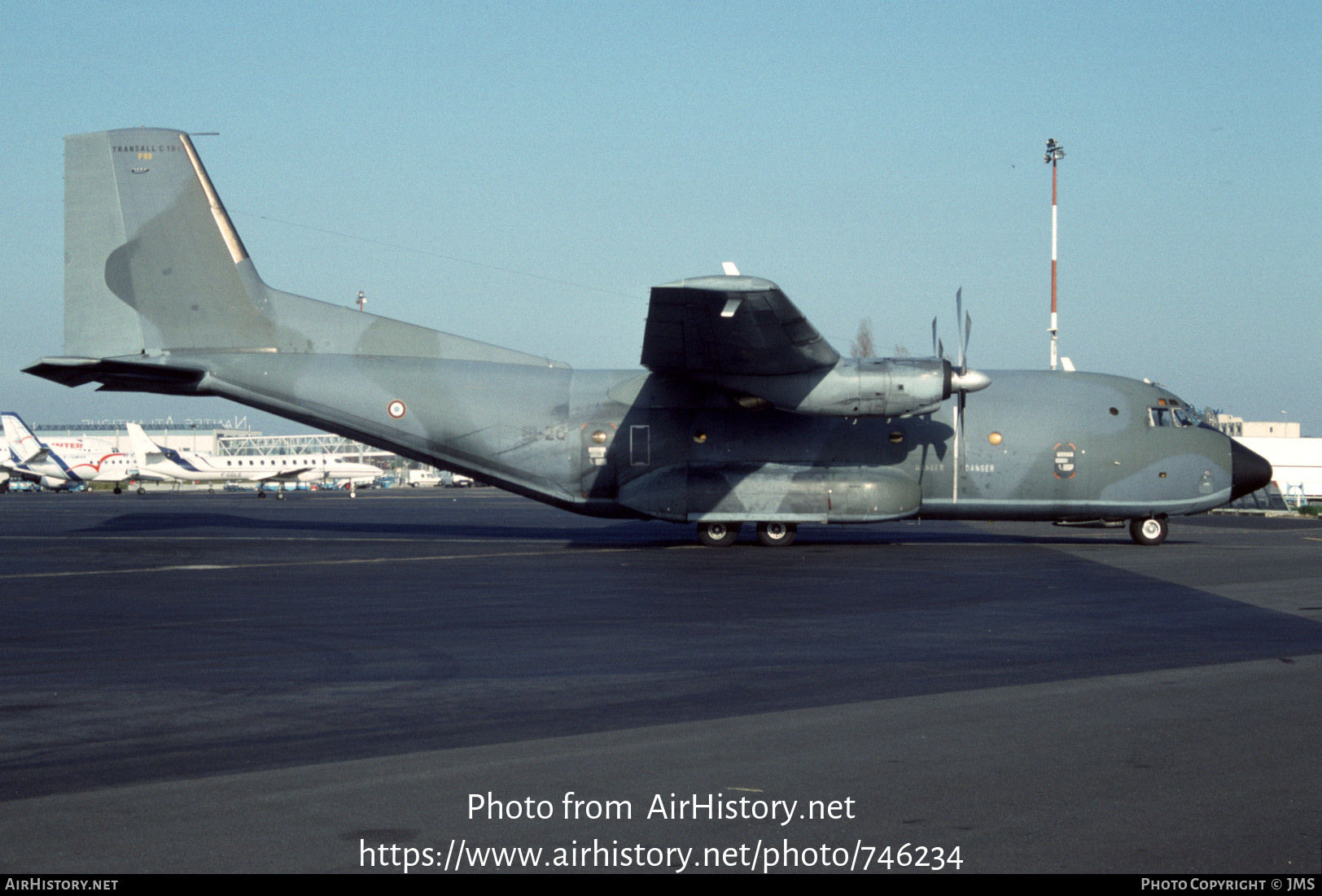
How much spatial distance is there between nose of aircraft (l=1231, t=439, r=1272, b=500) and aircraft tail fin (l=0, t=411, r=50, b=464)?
80.7m

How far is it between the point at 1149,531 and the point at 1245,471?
8.20 ft

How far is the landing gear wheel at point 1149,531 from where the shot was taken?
1006 inches

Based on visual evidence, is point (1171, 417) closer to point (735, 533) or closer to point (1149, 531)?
point (1149, 531)

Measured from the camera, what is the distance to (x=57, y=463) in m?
81.8

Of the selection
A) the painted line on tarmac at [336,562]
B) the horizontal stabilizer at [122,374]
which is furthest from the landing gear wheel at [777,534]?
the horizontal stabilizer at [122,374]

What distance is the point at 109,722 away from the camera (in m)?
7.59

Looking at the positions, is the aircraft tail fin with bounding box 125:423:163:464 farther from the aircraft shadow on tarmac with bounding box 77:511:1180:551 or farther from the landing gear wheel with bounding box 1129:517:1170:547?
the landing gear wheel with bounding box 1129:517:1170:547

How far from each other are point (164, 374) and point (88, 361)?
5.11 feet

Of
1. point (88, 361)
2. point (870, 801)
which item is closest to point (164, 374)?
point (88, 361)

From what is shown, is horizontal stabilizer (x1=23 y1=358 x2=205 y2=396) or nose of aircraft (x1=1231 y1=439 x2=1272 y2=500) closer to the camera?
horizontal stabilizer (x1=23 y1=358 x2=205 y2=396)

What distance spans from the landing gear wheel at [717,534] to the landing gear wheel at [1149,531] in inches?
378

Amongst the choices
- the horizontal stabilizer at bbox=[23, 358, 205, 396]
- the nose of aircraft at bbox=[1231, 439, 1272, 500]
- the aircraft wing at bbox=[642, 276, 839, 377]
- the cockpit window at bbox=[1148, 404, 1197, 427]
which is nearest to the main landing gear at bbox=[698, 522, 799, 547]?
the aircraft wing at bbox=[642, 276, 839, 377]

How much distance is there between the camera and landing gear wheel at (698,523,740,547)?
24.7 m
